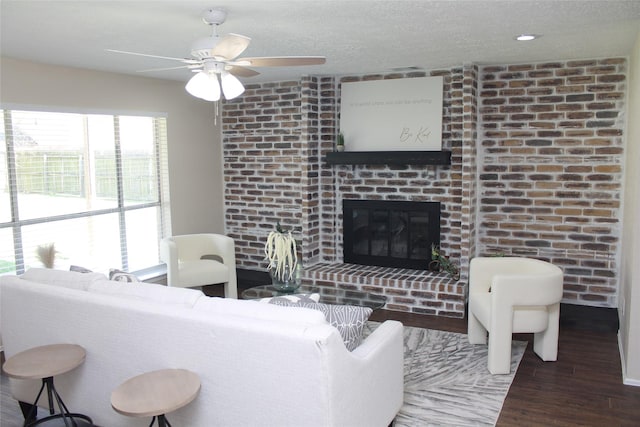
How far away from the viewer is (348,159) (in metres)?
5.62

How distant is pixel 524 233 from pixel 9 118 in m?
4.42

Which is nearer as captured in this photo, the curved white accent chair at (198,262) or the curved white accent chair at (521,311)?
the curved white accent chair at (521,311)

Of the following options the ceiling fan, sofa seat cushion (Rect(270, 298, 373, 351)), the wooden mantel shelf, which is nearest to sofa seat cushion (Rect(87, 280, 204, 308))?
sofa seat cushion (Rect(270, 298, 373, 351))

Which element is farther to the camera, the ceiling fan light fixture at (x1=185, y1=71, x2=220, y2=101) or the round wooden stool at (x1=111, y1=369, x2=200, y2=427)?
the ceiling fan light fixture at (x1=185, y1=71, x2=220, y2=101)

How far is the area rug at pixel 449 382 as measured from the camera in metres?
3.24

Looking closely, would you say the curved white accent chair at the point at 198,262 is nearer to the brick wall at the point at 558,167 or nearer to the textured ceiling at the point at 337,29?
the textured ceiling at the point at 337,29

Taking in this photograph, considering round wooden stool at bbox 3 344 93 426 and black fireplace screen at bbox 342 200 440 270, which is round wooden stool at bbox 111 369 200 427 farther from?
black fireplace screen at bbox 342 200 440 270

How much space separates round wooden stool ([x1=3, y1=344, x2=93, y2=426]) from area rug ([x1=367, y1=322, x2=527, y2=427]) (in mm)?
1751

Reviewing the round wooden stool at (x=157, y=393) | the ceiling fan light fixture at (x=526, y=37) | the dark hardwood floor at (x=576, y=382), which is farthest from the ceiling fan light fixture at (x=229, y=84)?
the dark hardwood floor at (x=576, y=382)

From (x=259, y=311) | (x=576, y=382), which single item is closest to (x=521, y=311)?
(x=576, y=382)

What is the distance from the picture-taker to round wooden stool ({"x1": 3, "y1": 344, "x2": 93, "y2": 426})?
8.57 ft

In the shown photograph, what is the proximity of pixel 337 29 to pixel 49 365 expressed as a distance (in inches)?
96.0

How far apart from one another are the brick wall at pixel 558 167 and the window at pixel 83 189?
3.27 metres

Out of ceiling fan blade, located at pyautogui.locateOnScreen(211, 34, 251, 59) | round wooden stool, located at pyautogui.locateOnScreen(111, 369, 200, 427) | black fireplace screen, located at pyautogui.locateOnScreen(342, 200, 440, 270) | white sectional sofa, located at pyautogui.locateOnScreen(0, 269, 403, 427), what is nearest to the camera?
round wooden stool, located at pyautogui.locateOnScreen(111, 369, 200, 427)
